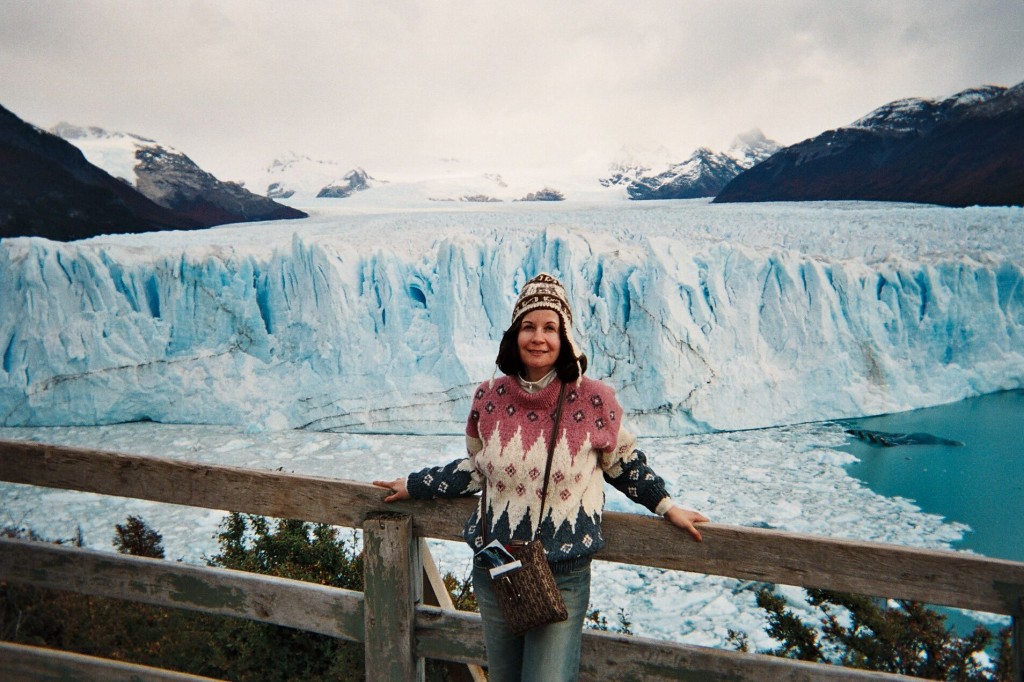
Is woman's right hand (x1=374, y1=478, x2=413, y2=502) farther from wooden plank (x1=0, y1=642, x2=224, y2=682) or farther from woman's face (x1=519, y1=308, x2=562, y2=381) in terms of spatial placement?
wooden plank (x1=0, y1=642, x2=224, y2=682)

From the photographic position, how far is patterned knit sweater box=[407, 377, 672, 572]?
1016 mm

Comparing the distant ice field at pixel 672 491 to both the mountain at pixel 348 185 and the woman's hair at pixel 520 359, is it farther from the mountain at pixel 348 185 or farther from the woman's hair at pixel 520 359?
the mountain at pixel 348 185

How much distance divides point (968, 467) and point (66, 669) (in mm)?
4692

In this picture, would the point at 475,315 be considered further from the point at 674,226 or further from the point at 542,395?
the point at 542,395

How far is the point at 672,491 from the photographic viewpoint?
13.9ft

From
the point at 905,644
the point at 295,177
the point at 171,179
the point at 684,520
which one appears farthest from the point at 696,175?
the point at 684,520

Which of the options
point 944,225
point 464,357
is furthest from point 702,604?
point 944,225

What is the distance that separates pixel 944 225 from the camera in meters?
5.02

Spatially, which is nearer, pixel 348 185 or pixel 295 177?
pixel 295 177

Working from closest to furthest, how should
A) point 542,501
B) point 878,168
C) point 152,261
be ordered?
point 542,501, point 878,168, point 152,261

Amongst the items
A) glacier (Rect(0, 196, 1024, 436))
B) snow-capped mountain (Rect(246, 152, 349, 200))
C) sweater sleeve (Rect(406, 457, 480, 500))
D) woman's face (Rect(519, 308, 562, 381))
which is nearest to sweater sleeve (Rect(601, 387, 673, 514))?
woman's face (Rect(519, 308, 562, 381))

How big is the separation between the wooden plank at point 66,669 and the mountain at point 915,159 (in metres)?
5.60

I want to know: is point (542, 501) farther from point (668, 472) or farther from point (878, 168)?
point (878, 168)

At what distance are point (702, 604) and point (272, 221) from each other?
5454mm
